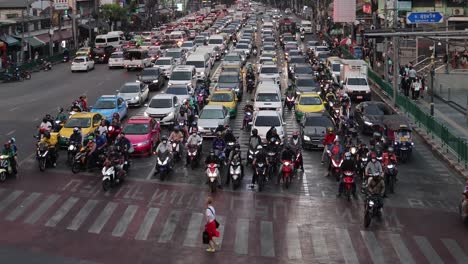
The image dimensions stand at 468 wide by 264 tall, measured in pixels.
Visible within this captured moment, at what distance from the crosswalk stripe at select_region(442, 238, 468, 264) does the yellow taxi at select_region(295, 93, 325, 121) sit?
18.4 metres

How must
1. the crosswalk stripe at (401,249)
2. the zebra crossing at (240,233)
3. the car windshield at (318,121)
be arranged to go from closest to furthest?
the crosswalk stripe at (401,249), the zebra crossing at (240,233), the car windshield at (318,121)

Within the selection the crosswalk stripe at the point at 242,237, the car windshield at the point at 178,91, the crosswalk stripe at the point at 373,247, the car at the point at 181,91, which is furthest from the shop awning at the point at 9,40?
the crosswalk stripe at the point at 373,247

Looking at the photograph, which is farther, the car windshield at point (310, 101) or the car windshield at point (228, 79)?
the car windshield at point (228, 79)

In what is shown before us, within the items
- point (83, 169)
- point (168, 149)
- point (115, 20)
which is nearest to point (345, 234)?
point (168, 149)

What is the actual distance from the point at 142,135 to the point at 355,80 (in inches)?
776

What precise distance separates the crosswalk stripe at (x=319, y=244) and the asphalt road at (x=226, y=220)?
0.02 m

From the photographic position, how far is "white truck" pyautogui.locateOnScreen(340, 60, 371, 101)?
45.1m

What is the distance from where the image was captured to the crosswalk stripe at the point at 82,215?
20281mm

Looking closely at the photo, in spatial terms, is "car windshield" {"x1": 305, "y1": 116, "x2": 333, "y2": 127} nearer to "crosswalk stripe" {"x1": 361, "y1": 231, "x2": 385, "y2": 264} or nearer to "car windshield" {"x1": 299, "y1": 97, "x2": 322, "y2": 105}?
"car windshield" {"x1": 299, "y1": 97, "x2": 322, "y2": 105}

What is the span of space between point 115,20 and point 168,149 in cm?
9507

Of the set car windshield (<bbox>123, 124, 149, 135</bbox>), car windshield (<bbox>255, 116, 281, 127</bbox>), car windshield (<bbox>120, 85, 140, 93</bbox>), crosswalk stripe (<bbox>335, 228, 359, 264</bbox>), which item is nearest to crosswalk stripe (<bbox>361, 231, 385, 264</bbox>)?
crosswalk stripe (<bbox>335, 228, 359, 264</bbox>)

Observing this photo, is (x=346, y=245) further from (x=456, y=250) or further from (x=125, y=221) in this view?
(x=125, y=221)

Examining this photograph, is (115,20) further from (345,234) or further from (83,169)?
(345,234)

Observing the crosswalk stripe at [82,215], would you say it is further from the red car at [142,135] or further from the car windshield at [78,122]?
the car windshield at [78,122]
